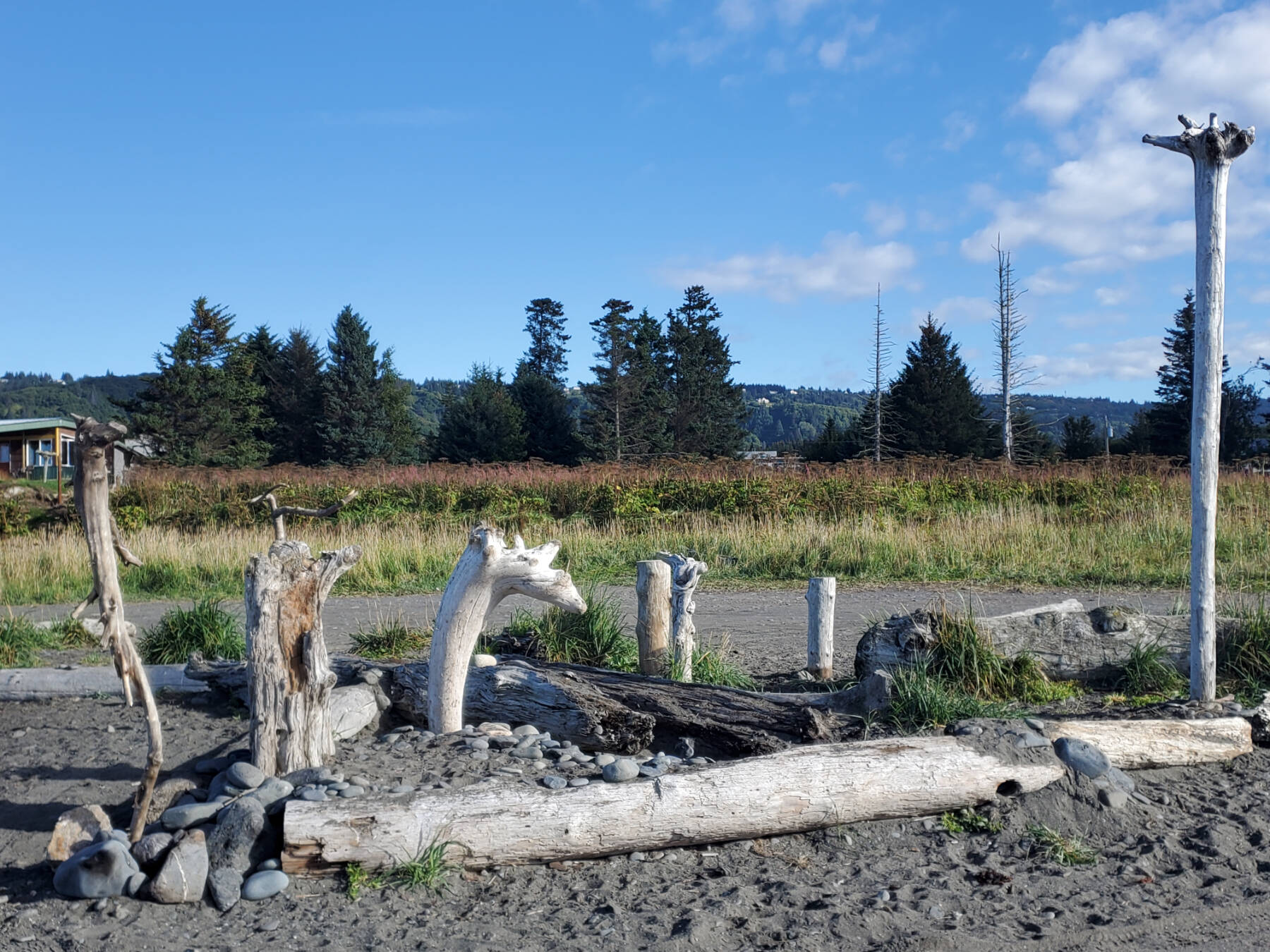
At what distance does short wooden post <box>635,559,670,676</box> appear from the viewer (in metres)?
6.40

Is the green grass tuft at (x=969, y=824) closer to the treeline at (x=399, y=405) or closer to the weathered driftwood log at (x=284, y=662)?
the weathered driftwood log at (x=284, y=662)

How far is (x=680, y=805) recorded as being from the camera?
400 centimetres

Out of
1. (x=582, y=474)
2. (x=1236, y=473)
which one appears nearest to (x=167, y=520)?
(x=582, y=474)

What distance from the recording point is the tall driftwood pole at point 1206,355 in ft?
17.9

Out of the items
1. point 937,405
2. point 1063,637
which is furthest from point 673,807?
point 937,405

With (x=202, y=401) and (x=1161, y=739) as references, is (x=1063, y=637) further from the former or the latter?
(x=202, y=401)

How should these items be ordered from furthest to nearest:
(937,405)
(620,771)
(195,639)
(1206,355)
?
(937,405)
(195,639)
(1206,355)
(620,771)

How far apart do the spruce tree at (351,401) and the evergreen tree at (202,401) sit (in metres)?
3.05

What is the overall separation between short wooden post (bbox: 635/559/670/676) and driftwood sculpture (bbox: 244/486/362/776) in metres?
2.44

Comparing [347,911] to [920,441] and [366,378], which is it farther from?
[366,378]

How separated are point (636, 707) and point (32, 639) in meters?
5.42

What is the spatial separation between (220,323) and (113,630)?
3841 centimetres

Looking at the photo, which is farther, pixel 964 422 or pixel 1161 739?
pixel 964 422

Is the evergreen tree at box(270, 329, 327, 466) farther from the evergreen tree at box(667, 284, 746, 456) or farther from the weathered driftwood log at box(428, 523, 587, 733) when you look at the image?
the weathered driftwood log at box(428, 523, 587, 733)
